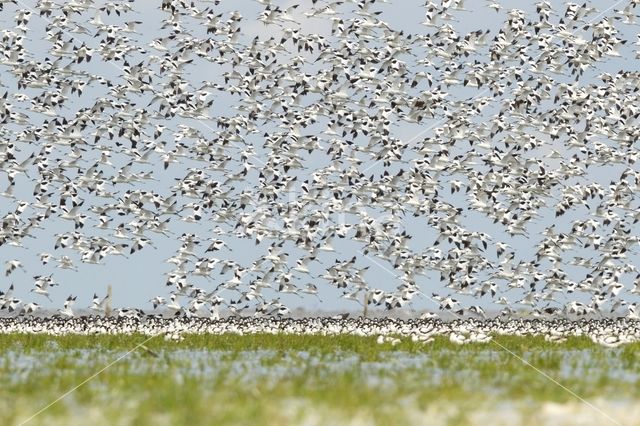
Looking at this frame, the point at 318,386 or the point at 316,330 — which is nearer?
the point at 318,386

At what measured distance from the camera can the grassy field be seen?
42.8 ft

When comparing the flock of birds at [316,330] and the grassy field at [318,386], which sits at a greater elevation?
the flock of birds at [316,330]

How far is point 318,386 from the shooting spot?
15.5m

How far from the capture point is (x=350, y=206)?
5053 centimetres

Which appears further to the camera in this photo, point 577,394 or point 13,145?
point 13,145

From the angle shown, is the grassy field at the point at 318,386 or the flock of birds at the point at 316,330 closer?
the grassy field at the point at 318,386

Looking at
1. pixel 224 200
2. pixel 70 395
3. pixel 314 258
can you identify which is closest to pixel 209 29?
pixel 224 200

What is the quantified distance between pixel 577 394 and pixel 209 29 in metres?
41.7

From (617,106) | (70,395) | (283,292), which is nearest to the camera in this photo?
(70,395)

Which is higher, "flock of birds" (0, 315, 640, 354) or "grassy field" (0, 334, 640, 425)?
"flock of birds" (0, 315, 640, 354)

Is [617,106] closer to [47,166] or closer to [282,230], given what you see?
[282,230]

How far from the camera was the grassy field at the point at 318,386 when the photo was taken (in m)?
13.1

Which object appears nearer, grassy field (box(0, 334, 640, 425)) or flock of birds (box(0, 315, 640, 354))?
grassy field (box(0, 334, 640, 425))

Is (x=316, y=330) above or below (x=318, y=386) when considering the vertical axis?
above
